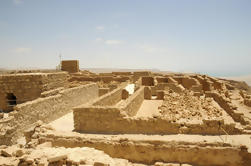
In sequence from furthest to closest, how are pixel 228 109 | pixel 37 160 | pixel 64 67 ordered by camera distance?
pixel 64 67
pixel 228 109
pixel 37 160

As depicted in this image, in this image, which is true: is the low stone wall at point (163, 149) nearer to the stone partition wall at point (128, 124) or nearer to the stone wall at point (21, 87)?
the stone partition wall at point (128, 124)

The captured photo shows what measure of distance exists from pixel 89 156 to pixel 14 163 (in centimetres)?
169

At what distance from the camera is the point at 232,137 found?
23.5 ft

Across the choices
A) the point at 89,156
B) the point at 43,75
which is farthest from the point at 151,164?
the point at 43,75

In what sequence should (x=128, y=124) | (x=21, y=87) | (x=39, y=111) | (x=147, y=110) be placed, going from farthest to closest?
(x=147, y=110) < (x=21, y=87) < (x=39, y=111) < (x=128, y=124)

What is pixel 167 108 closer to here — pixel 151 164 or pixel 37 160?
pixel 151 164

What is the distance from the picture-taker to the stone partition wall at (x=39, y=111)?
26.6ft

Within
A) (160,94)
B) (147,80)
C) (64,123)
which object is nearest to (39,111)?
(64,123)

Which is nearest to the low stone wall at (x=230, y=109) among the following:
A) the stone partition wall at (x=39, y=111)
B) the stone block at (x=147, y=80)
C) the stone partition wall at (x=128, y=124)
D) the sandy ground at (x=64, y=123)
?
the stone partition wall at (x=128, y=124)

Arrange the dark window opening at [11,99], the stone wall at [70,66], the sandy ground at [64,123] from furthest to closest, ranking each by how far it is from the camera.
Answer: the stone wall at [70,66], the dark window opening at [11,99], the sandy ground at [64,123]

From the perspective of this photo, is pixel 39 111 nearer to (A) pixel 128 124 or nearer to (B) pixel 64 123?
(B) pixel 64 123

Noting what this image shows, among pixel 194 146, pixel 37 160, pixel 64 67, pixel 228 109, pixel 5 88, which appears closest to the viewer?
pixel 37 160

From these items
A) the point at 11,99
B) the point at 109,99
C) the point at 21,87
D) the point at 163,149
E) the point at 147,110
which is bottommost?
the point at 163,149

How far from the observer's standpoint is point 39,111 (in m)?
9.78
